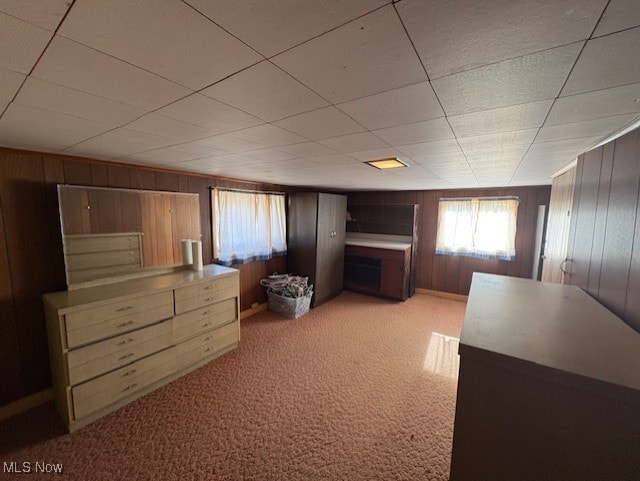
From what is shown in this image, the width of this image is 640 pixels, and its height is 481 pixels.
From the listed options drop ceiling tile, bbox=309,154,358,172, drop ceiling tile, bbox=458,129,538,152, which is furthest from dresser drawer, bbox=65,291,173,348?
drop ceiling tile, bbox=458,129,538,152

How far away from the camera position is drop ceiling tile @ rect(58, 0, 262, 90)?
1.76 ft

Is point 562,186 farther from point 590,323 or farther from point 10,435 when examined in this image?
point 10,435

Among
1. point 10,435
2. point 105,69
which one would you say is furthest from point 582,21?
point 10,435

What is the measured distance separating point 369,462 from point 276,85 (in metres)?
2.17

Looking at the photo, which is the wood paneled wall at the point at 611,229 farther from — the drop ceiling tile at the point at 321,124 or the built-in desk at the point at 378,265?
the built-in desk at the point at 378,265

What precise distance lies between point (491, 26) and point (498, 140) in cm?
114

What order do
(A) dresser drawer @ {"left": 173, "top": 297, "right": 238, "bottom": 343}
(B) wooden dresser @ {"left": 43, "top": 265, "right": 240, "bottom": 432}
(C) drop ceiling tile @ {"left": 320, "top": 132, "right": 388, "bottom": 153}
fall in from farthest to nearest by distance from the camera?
(A) dresser drawer @ {"left": 173, "top": 297, "right": 238, "bottom": 343} → (B) wooden dresser @ {"left": 43, "top": 265, "right": 240, "bottom": 432} → (C) drop ceiling tile @ {"left": 320, "top": 132, "right": 388, "bottom": 153}

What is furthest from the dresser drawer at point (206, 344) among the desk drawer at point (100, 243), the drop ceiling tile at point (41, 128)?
the drop ceiling tile at point (41, 128)

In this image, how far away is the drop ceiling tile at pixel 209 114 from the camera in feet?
3.36

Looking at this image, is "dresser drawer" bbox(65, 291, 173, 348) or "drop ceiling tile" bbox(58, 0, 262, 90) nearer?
"drop ceiling tile" bbox(58, 0, 262, 90)

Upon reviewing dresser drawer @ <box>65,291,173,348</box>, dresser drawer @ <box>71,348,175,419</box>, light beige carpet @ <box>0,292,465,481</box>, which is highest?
dresser drawer @ <box>65,291,173,348</box>

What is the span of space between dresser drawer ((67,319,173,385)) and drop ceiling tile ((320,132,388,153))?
6.97ft

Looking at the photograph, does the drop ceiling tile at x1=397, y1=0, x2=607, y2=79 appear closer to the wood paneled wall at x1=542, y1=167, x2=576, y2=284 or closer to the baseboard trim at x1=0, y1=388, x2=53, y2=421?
the wood paneled wall at x1=542, y1=167, x2=576, y2=284

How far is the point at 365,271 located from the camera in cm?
534
